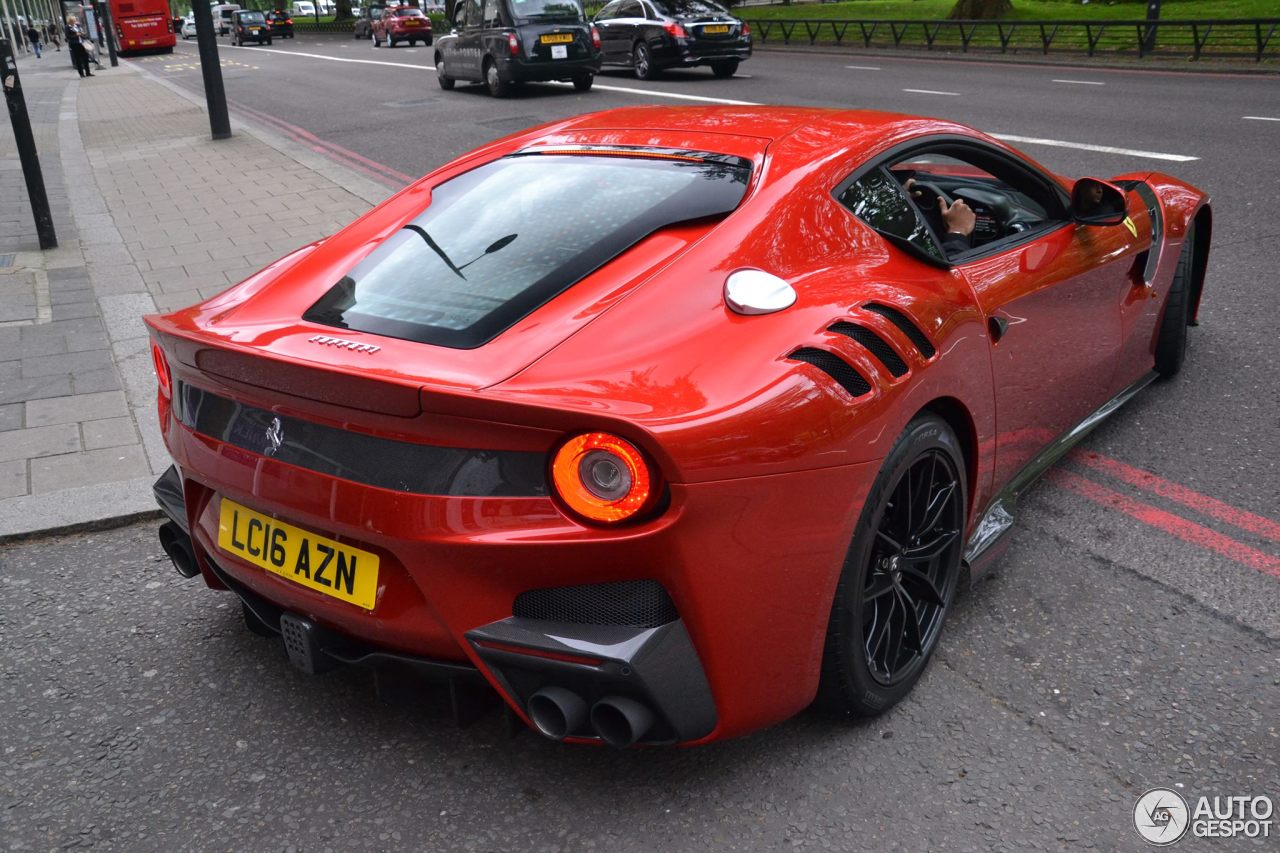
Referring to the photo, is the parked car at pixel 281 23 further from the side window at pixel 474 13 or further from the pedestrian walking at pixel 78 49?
the side window at pixel 474 13

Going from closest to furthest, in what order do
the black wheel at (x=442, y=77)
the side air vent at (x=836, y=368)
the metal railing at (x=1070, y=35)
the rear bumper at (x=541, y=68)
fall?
1. the side air vent at (x=836, y=368)
2. the rear bumper at (x=541, y=68)
3. the metal railing at (x=1070, y=35)
4. the black wheel at (x=442, y=77)

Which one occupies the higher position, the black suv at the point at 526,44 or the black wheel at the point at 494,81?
the black suv at the point at 526,44

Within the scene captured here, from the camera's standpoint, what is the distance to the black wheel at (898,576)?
7.80 ft

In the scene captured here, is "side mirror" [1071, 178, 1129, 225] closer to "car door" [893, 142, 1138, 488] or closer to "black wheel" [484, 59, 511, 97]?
"car door" [893, 142, 1138, 488]

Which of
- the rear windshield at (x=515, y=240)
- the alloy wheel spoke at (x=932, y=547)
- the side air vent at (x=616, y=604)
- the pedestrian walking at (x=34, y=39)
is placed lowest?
the alloy wheel spoke at (x=932, y=547)

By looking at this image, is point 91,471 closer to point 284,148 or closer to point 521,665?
point 521,665

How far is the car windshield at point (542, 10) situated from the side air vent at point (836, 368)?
56.2ft

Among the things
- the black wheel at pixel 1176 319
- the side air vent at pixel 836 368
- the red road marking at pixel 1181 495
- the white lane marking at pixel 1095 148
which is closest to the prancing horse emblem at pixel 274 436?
the side air vent at pixel 836 368

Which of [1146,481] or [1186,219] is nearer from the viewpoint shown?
[1146,481]

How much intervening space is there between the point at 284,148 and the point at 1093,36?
1674 cm

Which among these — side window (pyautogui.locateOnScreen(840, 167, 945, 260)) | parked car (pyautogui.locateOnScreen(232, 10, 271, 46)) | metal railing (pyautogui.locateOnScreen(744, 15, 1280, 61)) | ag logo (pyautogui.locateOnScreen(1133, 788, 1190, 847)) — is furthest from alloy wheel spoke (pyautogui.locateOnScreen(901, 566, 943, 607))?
parked car (pyautogui.locateOnScreen(232, 10, 271, 46))

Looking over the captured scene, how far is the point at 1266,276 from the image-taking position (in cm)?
634

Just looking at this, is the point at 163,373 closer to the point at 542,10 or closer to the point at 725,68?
the point at 542,10

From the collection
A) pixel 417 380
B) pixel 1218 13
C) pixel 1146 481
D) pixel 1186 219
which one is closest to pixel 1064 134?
pixel 1186 219
